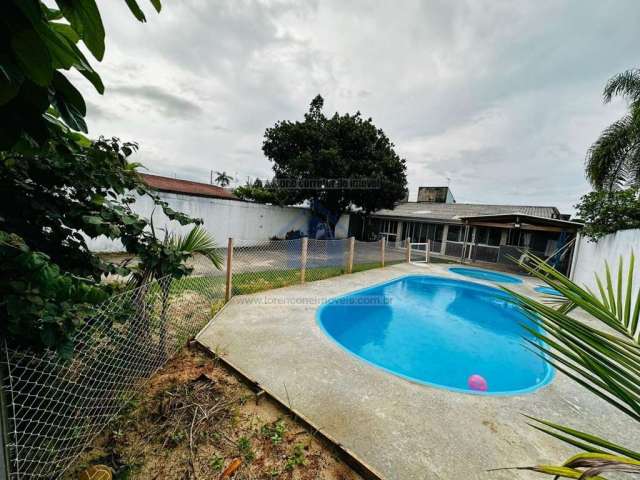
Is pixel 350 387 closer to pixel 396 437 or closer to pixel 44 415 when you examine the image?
pixel 396 437

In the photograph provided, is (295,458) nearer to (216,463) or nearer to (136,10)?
(216,463)

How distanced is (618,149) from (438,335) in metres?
9.85

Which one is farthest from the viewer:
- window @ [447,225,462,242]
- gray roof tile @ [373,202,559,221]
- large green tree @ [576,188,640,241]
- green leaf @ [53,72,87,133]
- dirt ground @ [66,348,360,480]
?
window @ [447,225,462,242]

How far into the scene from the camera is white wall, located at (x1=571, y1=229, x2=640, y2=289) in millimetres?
5407

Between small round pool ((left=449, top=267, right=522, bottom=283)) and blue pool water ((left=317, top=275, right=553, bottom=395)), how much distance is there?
6.69ft

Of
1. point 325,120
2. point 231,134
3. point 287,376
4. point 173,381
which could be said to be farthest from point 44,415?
point 325,120

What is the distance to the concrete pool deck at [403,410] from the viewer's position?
211 cm

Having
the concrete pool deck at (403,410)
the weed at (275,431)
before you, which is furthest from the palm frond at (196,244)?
the weed at (275,431)

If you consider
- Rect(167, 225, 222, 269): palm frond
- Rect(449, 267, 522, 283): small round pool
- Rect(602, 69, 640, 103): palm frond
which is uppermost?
Rect(602, 69, 640, 103): palm frond

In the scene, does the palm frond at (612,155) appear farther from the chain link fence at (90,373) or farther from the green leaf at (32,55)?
the green leaf at (32,55)

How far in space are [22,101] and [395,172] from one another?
15362 millimetres

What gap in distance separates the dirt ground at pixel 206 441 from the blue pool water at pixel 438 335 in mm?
1693

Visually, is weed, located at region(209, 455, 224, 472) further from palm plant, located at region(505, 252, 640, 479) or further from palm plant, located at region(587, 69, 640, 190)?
palm plant, located at region(587, 69, 640, 190)

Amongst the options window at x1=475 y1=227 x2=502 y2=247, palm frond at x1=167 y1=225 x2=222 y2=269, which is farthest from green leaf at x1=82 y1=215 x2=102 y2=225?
window at x1=475 y1=227 x2=502 y2=247
